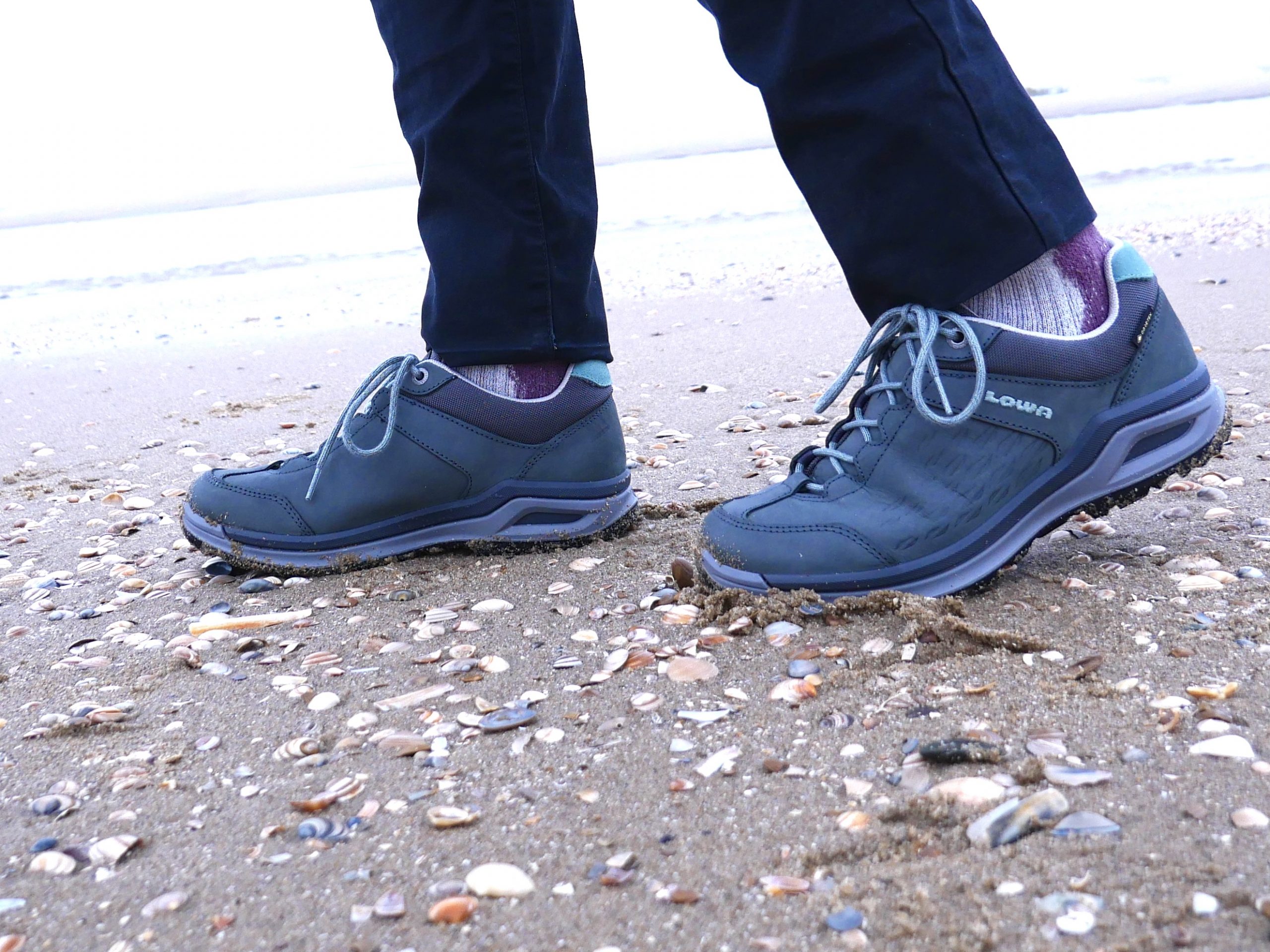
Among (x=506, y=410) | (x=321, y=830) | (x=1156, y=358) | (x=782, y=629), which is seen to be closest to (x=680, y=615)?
(x=782, y=629)

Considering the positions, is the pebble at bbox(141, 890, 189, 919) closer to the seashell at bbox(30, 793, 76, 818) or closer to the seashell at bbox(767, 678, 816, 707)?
the seashell at bbox(30, 793, 76, 818)

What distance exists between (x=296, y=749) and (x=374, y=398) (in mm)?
811

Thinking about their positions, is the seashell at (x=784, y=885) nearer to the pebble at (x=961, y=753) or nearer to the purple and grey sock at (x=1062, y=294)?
the pebble at (x=961, y=753)

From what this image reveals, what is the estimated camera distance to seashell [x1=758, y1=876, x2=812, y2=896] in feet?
3.32

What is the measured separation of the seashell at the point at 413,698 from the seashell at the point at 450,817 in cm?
28

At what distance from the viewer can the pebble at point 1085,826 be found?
104 centimetres

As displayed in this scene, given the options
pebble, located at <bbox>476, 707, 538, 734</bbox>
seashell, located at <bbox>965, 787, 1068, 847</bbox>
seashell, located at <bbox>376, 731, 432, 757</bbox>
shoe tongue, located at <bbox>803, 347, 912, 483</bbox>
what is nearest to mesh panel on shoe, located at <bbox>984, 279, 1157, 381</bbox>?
shoe tongue, located at <bbox>803, 347, 912, 483</bbox>

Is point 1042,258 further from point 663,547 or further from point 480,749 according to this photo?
point 480,749

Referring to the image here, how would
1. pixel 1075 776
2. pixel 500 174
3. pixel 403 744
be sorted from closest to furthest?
pixel 1075 776, pixel 403 744, pixel 500 174

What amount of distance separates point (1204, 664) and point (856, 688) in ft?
1.29

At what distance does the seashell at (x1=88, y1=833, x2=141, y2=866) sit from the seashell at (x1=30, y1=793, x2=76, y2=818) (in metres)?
0.10

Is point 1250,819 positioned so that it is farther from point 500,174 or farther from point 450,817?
point 500,174

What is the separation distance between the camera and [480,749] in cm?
133

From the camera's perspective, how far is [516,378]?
2.00 metres
